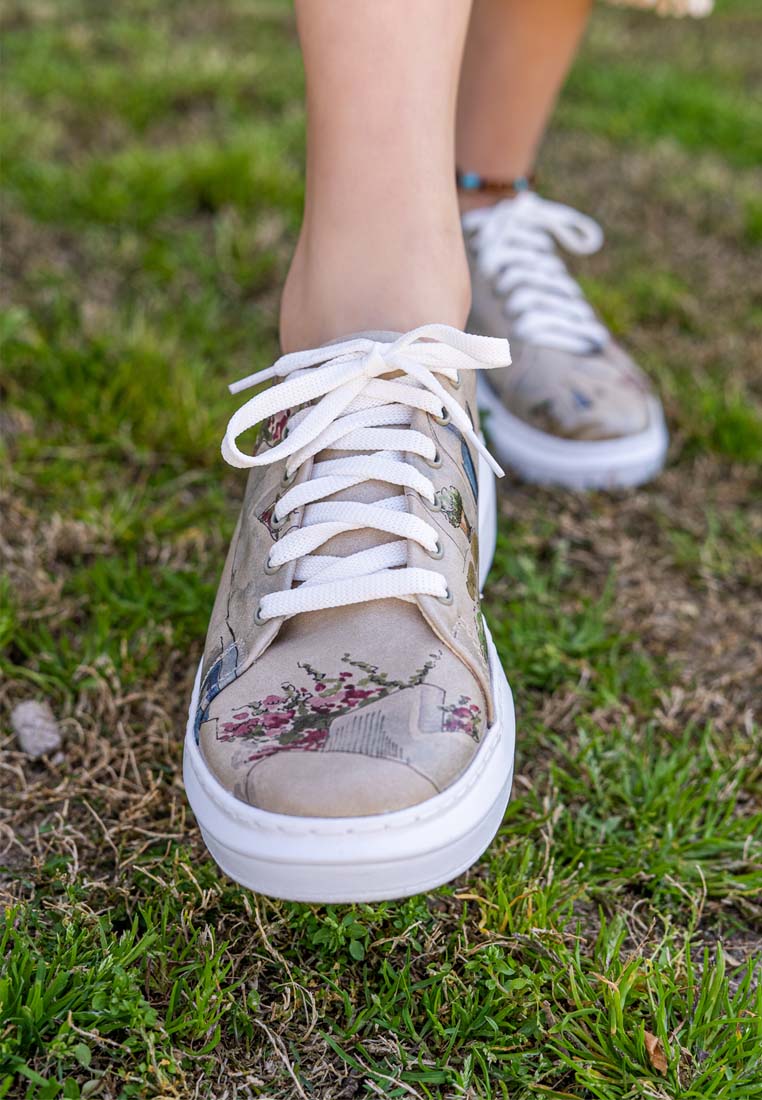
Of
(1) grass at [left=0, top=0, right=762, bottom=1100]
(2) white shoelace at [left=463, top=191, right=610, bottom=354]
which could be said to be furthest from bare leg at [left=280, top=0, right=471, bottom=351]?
(2) white shoelace at [left=463, top=191, right=610, bottom=354]

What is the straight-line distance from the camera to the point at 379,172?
1.29 metres

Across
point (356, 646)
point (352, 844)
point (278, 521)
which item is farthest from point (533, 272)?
point (352, 844)

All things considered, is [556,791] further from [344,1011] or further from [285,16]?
[285,16]

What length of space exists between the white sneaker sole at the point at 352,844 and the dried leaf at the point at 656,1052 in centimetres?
23

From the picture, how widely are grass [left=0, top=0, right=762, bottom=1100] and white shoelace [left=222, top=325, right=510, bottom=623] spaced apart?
1.10 feet

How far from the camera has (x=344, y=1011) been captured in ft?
3.42

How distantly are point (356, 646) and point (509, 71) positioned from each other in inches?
55.7

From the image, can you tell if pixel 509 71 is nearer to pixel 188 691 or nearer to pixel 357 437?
pixel 357 437

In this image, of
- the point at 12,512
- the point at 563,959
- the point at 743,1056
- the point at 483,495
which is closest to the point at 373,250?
the point at 483,495

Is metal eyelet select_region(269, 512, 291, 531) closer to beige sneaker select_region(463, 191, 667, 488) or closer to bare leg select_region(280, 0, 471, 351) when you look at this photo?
bare leg select_region(280, 0, 471, 351)

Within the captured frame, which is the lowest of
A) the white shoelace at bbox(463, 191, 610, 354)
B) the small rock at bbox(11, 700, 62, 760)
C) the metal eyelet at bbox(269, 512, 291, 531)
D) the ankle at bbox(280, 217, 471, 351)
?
the small rock at bbox(11, 700, 62, 760)

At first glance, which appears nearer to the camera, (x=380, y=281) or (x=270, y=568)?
(x=270, y=568)

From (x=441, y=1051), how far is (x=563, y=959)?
0.16 metres

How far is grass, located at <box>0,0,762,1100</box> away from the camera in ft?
3.28
